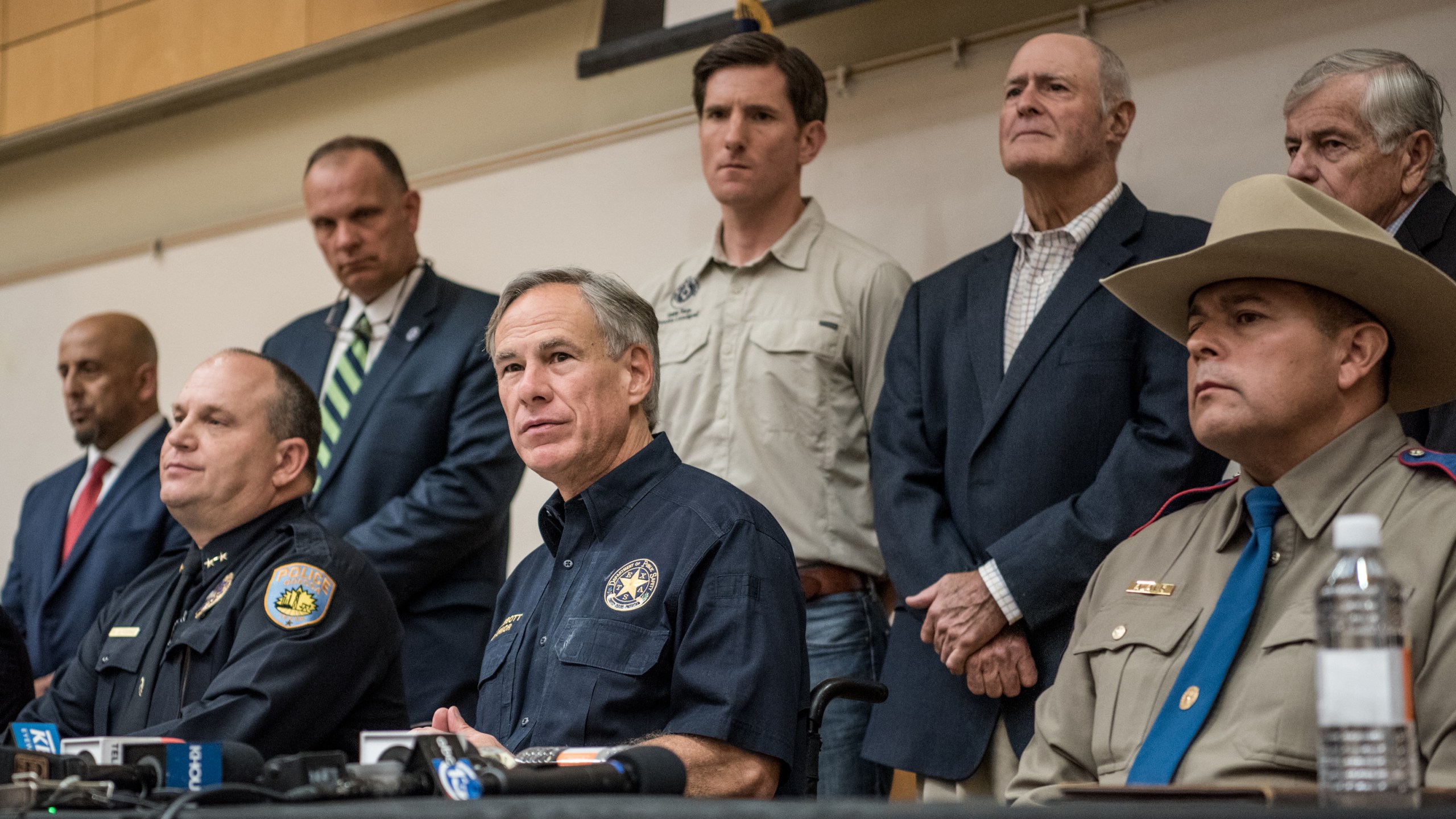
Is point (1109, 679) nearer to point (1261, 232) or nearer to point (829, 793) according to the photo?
point (1261, 232)

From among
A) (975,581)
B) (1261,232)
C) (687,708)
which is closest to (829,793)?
(975,581)

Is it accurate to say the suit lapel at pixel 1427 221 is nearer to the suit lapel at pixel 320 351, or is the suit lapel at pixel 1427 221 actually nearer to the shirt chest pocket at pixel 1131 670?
the shirt chest pocket at pixel 1131 670

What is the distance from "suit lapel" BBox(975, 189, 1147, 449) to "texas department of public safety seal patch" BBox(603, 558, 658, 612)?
2.81 feet

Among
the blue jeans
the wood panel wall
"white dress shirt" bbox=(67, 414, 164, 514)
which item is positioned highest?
the wood panel wall

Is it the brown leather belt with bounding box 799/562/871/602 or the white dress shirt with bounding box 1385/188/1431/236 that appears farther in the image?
the brown leather belt with bounding box 799/562/871/602

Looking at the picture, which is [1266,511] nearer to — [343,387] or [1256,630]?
[1256,630]

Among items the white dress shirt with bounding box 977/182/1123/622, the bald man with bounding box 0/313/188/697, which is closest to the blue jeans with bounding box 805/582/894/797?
the white dress shirt with bounding box 977/182/1123/622

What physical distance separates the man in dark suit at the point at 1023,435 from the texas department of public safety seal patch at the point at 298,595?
101cm

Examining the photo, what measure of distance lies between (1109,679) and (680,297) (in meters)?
1.61

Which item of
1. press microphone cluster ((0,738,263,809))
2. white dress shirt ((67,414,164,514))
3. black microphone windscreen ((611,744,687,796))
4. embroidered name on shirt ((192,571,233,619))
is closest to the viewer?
black microphone windscreen ((611,744,687,796))

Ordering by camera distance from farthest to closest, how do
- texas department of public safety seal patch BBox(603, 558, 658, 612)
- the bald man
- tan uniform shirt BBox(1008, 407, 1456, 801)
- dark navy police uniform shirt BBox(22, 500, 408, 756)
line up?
the bald man < dark navy police uniform shirt BBox(22, 500, 408, 756) < texas department of public safety seal patch BBox(603, 558, 658, 612) < tan uniform shirt BBox(1008, 407, 1456, 801)

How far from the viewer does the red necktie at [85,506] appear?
Answer: 4.18m

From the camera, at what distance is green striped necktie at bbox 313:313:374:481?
362cm

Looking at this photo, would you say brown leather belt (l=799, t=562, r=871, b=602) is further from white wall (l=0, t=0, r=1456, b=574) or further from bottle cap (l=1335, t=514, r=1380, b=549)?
bottle cap (l=1335, t=514, r=1380, b=549)
